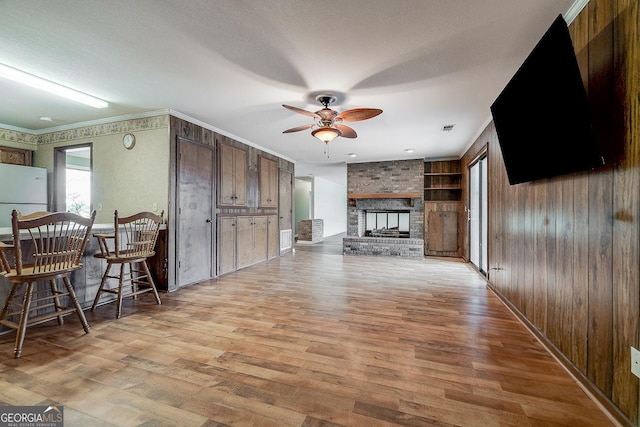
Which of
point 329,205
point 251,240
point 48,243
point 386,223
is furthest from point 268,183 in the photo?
point 329,205

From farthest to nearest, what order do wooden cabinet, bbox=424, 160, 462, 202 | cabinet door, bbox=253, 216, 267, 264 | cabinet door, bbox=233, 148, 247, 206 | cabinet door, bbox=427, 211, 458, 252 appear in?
1. wooden cabinet, bbox=424, 160, 462, 202
2. cabinet door, bbox=427, 211, 458, 252
3. cabinet door, bbox=253, 216, 267, 264
4. cabinet door, bbox=233, 148, 247, 206

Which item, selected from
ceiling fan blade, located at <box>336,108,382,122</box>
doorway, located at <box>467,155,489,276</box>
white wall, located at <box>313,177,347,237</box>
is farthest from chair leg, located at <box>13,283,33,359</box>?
white wall, located at <box>313,177,347,237</box>

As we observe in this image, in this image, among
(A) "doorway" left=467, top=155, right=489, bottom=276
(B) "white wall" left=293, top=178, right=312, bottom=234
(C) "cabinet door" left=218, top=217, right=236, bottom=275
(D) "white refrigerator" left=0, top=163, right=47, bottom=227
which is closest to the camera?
(D) "white refrigerator" left=0, top=163, right=47, bottom=227

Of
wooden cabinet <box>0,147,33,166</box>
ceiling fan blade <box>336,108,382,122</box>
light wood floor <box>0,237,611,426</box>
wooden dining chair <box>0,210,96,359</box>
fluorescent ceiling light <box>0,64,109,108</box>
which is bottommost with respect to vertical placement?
light wood floor <box>0,237,611,426</box>

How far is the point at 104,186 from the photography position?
3871mm

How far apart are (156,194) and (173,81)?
5.14 ft

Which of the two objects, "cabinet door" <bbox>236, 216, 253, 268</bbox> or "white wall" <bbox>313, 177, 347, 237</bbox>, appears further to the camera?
"white wall" <bbox>313, 177, 347, 237</bbox>

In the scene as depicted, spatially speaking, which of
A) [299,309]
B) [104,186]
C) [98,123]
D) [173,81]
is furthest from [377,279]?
[98,123]

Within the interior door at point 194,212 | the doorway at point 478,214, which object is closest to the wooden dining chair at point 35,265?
the interior door at point 194,212

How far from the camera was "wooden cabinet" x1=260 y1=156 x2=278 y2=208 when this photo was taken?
5.58 metres

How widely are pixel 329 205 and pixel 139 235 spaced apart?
8777 mm

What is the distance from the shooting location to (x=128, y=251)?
9.57ft

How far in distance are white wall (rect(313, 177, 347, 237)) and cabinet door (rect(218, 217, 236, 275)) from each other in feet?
16.7

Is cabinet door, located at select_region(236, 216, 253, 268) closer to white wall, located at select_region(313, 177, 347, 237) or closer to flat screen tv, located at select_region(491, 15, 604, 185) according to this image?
flat screen tv, located at select_region(491, 15, 604, 185)
